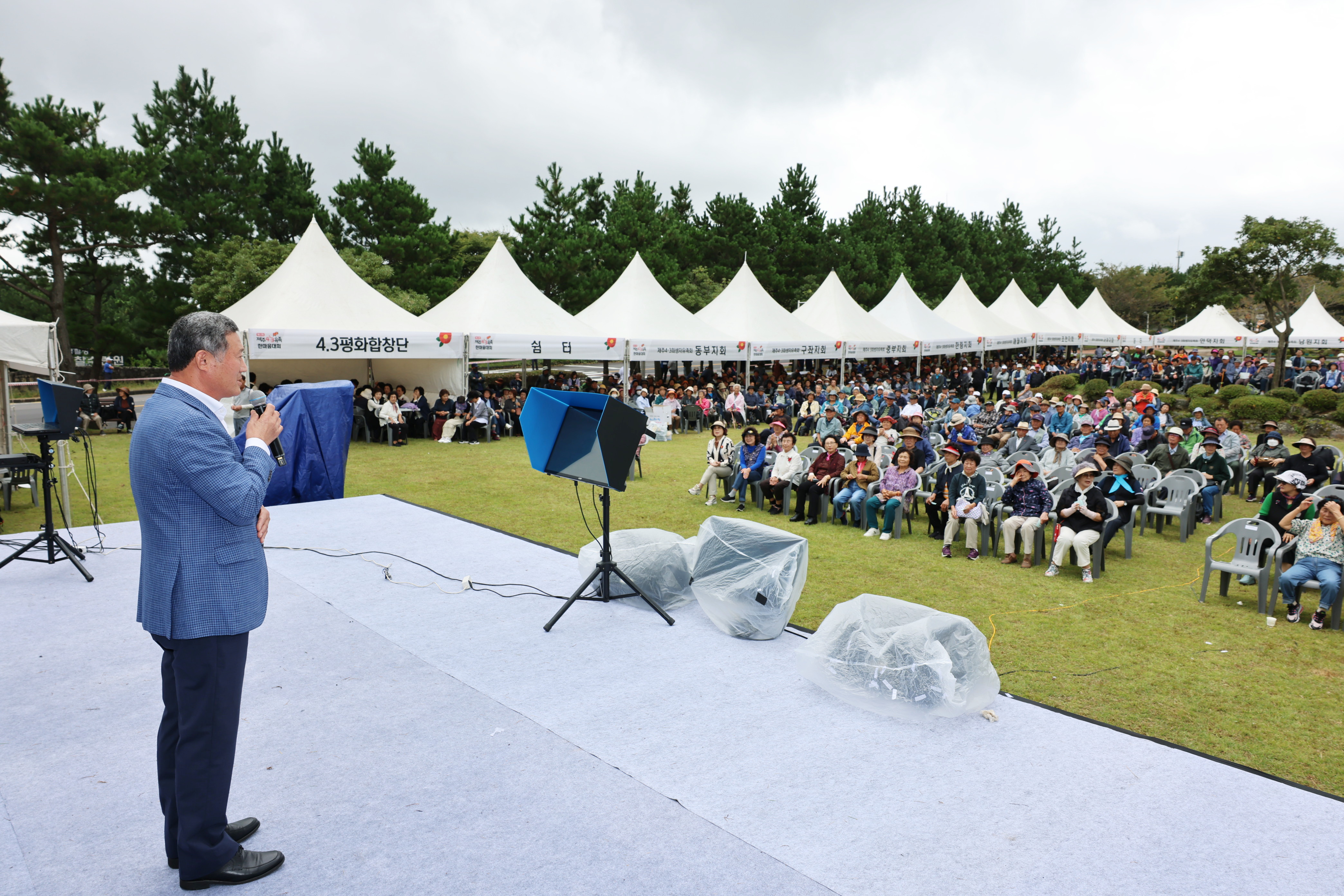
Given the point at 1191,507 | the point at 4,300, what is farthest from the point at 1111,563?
the point at 4,300

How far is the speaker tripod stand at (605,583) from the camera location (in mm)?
4906

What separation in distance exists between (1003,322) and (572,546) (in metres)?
30.3

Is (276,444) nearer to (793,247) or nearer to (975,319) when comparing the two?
(975,319)

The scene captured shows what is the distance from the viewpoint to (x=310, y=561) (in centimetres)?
635

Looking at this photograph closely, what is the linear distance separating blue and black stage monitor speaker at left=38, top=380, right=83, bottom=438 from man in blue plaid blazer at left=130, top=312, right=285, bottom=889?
15.6 feet

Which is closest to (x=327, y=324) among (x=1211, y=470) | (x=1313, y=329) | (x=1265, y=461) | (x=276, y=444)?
(x=276, y=444)

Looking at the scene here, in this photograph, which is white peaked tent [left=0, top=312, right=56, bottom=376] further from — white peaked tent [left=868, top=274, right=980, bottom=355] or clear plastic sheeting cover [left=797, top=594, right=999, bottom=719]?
white peaked tent [left=868, top=274, right=980, bottom=355]

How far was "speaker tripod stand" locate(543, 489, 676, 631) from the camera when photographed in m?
4.91

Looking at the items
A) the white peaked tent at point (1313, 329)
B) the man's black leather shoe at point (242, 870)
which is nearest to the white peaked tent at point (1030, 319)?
the white peaked tent at point (1313, 329)

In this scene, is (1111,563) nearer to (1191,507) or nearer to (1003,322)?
(1191,507)

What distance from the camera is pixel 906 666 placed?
3904 mm

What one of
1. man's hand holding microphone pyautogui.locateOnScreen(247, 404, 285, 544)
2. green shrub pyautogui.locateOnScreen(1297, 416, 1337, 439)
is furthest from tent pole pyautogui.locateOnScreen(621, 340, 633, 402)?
man's hand holding microphone pyautogui.locateOnScreen(247, 404, 285, 544)

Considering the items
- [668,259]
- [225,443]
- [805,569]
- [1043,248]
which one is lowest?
[805,569]

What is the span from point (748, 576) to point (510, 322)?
1574cm
